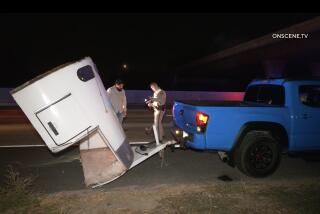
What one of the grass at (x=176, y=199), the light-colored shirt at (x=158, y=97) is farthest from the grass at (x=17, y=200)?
the light-colored shirt at (x=158, y=97)

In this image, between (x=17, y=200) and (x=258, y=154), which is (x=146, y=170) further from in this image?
(x=17, y=200)

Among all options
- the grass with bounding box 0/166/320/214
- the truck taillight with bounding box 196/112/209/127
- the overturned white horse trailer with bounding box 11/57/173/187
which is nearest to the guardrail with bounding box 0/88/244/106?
the truck taillight with bounding box 196/112/209/127

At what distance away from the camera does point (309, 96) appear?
668 cm

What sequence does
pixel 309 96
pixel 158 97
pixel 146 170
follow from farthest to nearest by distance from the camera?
pixel 158 97 < pixel 146 170 < pixel 309 96

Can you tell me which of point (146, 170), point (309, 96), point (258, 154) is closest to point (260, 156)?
point (258, 154)

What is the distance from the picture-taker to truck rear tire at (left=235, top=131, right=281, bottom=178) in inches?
246

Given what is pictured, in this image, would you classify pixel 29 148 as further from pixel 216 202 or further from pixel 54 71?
pixel 216 202

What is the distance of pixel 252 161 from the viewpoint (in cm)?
634

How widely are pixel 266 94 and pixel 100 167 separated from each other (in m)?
4.05

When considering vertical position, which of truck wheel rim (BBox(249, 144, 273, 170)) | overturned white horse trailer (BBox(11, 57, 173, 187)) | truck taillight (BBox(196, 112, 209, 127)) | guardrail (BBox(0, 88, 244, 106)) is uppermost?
overturned white horse trailer (BBox(11, 57, 173, 187))

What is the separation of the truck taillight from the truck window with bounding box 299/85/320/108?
2.29 m

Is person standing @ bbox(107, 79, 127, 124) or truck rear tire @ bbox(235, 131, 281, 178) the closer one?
truck rear tire @ bbox(235, 131, 281, 178)

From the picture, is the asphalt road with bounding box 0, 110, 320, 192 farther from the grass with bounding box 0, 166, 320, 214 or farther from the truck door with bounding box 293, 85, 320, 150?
the truck door with bounding box 293, 85, 320, 150

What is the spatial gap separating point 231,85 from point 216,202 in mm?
50722
